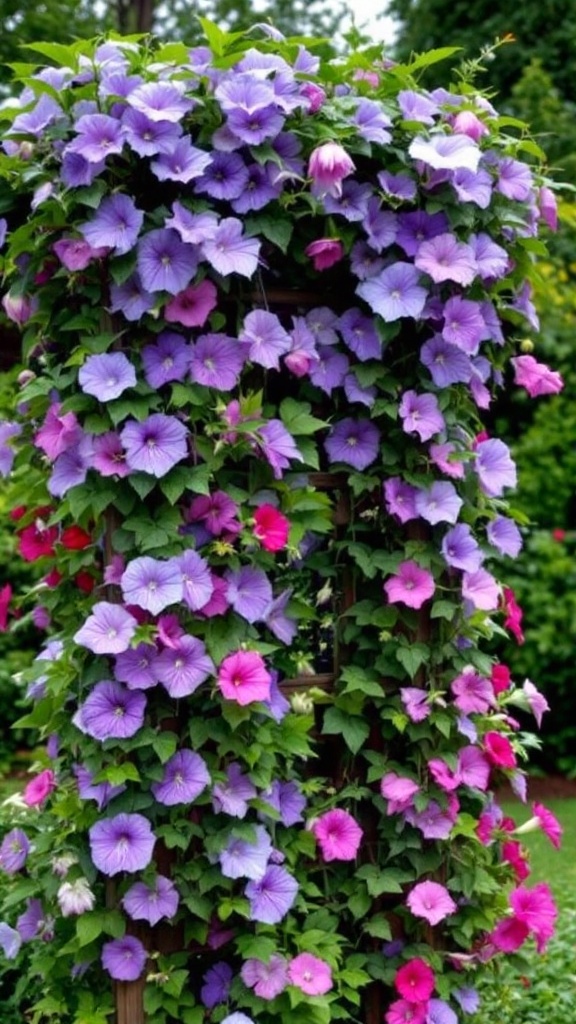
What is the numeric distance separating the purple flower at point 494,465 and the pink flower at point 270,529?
48 cm

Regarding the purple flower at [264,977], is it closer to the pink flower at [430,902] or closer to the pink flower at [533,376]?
the pink flower at [430,902]

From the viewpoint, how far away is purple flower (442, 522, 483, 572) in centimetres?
243

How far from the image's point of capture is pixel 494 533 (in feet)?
8.48

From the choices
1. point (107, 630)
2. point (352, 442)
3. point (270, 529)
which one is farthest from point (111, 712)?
point (352, 442)

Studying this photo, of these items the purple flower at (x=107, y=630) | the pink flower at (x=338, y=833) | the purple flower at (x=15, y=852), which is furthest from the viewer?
the purple flower at (x=15, y=852)

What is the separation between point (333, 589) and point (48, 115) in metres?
0.96

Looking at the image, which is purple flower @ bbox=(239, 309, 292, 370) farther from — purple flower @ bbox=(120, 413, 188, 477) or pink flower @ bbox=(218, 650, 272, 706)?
pink flower @ bbox=(218, 650, 272, 706)

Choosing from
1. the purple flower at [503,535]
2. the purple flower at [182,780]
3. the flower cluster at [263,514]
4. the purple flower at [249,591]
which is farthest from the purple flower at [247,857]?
the purple flower at [503,535]

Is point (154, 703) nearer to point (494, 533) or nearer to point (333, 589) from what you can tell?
point (333, 589)

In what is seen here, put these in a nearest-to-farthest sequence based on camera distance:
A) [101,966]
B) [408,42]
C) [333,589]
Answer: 1. [101,966]
2. [333,589]
3. [408,42]

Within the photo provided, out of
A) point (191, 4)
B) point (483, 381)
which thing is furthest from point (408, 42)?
point (483, 381)

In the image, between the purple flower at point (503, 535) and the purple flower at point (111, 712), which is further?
the purple flower at point (503, 535)

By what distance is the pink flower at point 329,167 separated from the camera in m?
2.16

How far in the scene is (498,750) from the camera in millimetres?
2592
